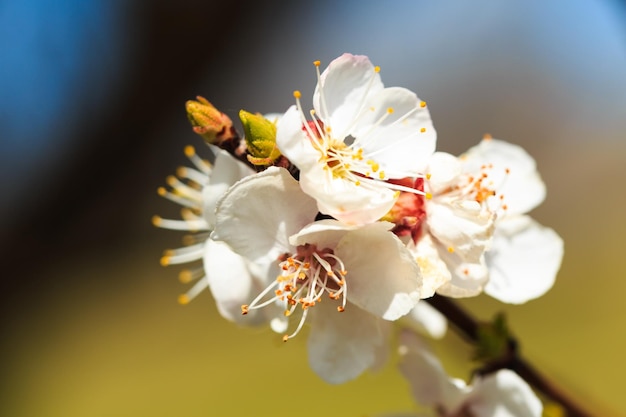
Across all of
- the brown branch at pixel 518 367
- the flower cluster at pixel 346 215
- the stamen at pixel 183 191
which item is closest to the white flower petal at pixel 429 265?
the flower cluster at pixel 346 215

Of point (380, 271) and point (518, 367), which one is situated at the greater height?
point (380, 271)

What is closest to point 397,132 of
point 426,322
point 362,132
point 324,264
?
point 362,132

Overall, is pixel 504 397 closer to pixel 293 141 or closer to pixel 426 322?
pixel 426 322

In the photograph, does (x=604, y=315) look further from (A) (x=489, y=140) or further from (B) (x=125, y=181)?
(B) (x=125, y=181)

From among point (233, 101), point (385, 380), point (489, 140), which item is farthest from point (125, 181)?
point (489, 140)

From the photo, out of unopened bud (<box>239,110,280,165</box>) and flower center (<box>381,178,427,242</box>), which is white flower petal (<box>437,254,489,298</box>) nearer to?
flower center (<box>381,178,427,242</box>)

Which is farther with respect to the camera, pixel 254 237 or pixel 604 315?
pixel 604 315

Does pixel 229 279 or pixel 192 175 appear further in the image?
pixel 192 175

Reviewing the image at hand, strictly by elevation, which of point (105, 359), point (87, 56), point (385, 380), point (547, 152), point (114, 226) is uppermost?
point (87, 56)

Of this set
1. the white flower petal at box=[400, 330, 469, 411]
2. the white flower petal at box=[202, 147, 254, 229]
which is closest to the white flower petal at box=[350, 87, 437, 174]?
the white flower petal at box=[202, 147, 254, 229]
